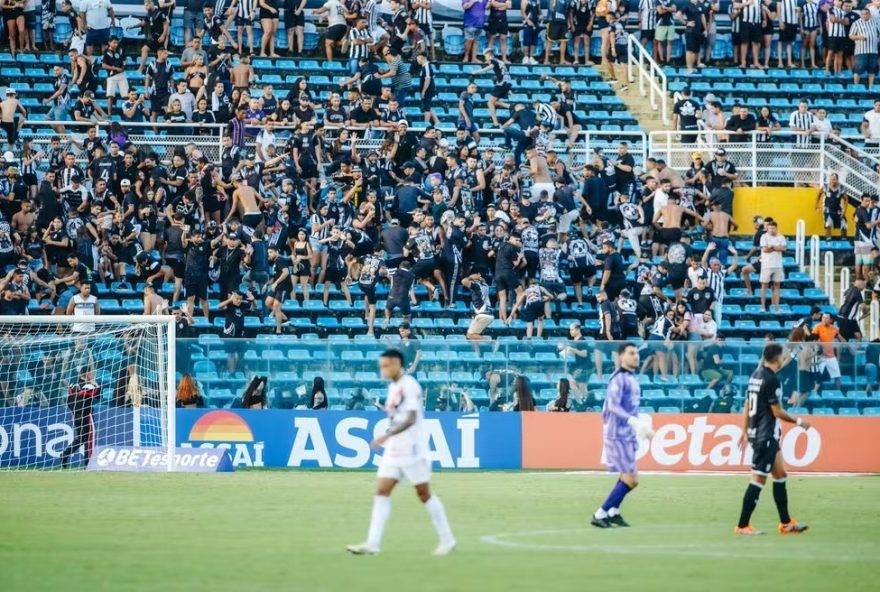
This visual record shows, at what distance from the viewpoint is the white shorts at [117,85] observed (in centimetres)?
3641

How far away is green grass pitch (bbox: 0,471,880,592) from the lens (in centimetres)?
1272

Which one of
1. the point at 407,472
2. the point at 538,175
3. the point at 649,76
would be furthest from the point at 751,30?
the point at 407,472

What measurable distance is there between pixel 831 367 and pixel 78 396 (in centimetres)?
1302

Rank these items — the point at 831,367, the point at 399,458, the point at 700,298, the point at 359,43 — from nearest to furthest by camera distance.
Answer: the point at 399,458 < the point at 831,367 < the point at 700,298 < the point at 359,43

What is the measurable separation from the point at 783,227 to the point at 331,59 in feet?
38.7

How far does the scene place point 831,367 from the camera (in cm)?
2816

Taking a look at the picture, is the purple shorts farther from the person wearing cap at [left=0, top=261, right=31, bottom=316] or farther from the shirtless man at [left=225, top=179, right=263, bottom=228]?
the shirtless man at [left=225, top=179, right=263, bottom=228]

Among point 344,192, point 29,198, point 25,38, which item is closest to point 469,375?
point 344,192

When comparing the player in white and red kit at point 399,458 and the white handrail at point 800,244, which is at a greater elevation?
the white handrail at point 800,244

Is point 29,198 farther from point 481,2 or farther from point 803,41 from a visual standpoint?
point 803,41

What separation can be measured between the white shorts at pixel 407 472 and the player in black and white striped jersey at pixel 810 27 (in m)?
30.3

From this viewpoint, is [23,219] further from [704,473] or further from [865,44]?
[865,44]

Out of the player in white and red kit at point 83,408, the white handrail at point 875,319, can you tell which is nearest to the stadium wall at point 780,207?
the white handrail at point 875,319

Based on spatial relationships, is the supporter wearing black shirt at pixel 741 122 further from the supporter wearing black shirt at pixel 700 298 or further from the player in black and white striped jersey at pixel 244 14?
the player in black and white striped jersey at pixel 244 14
